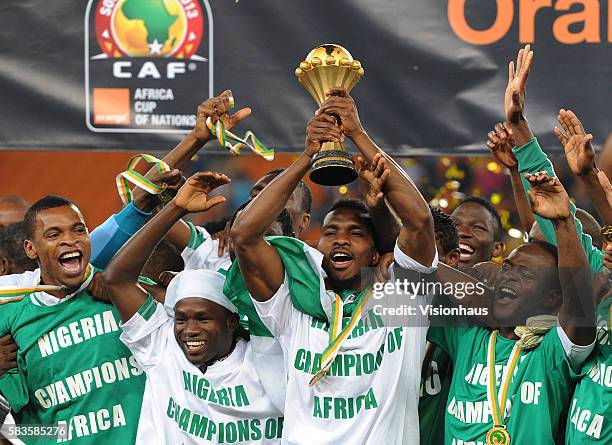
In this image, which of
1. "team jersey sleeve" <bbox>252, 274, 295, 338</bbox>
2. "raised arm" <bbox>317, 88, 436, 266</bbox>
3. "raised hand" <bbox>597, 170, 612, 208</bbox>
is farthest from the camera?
"raised hand" <bbox>597, 170, 612, 208</bbox>

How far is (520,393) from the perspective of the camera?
4570 mm

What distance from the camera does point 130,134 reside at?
557 centimetres

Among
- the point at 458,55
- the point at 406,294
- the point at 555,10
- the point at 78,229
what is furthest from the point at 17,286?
the point at 555,10

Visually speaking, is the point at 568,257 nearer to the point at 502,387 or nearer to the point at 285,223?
the point at 502,387

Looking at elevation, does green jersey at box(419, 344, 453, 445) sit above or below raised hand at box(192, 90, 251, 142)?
below

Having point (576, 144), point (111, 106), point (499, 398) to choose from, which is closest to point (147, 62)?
point (111, 106)

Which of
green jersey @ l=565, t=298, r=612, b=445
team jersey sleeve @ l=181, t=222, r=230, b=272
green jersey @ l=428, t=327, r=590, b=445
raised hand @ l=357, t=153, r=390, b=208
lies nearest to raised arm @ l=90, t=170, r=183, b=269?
team jersey sleeve @ l=181, t=222, r=230, b=272

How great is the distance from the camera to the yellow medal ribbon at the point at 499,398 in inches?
178

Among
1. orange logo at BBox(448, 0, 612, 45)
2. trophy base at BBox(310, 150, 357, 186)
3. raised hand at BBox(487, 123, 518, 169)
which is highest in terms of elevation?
orange logo at BBox(448, 0, 612, 45)

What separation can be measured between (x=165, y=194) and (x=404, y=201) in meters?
1.23

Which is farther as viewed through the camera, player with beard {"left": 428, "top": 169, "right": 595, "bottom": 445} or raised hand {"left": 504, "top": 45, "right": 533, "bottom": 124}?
raised hand {"left": 504, "top": 45, "right": 533, "bottom": 124}

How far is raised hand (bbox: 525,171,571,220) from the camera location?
14.6 ft

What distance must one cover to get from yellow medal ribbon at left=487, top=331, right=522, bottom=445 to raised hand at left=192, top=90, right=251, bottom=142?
156cm

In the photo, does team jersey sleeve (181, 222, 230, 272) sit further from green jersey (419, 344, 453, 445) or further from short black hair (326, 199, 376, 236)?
green jersey (419, 344, 453, 445)
